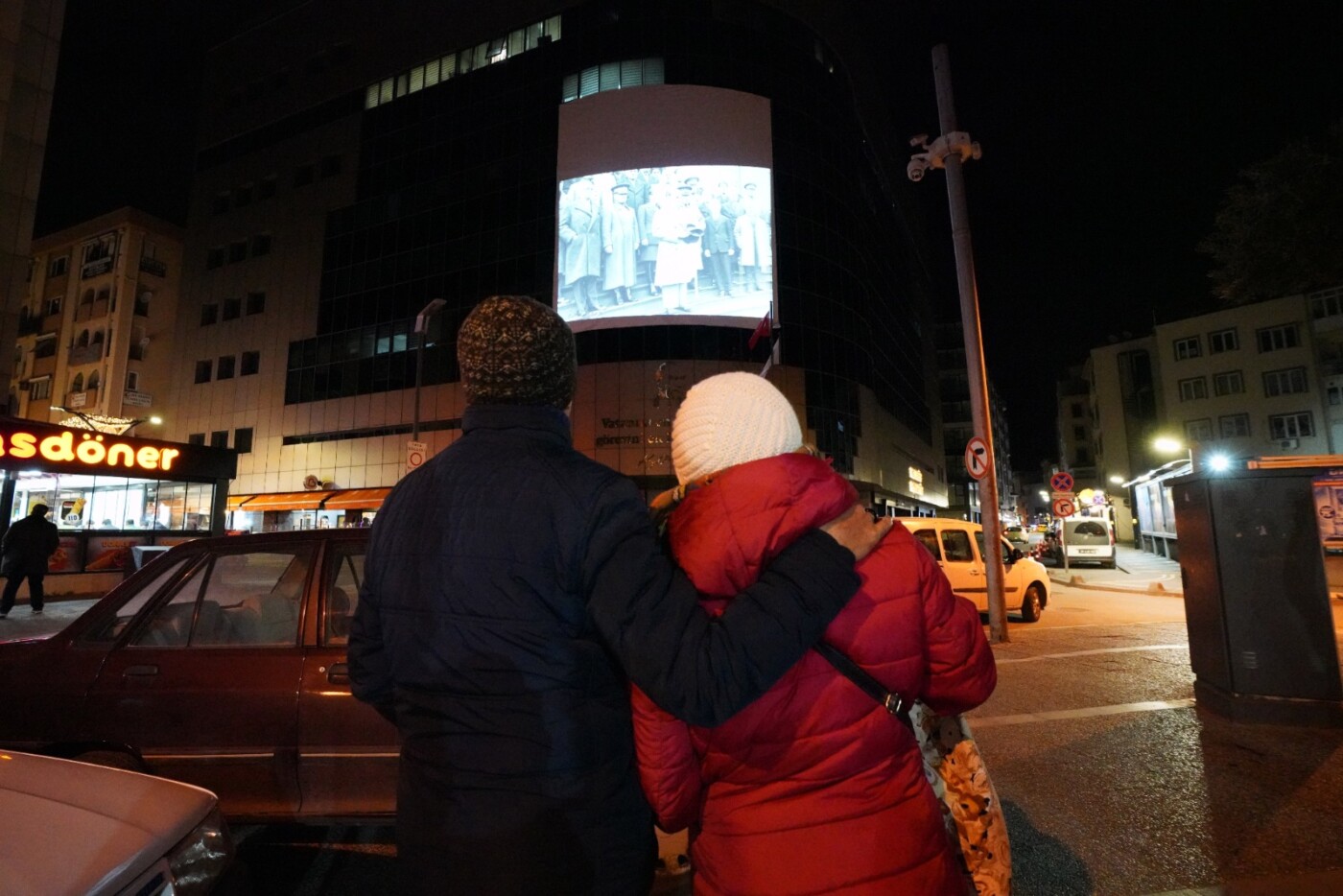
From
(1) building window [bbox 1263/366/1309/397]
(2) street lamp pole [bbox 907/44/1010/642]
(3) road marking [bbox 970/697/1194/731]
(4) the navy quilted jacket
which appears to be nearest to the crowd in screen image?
(2) street lamp pole [bbox 907/44/1010/642]

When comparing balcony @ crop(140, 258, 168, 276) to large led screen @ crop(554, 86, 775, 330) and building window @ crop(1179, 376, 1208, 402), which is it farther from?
building window @ crop(1179, 376, 1208, 402)

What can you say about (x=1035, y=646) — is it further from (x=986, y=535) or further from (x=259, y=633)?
(x=259, y=633)

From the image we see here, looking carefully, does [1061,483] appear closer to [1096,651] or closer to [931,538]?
[931,538]

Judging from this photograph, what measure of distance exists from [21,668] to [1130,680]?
27.6 ft

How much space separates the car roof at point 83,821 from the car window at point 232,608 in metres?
1.15

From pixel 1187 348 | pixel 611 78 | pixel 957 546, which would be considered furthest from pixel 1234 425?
pixel 611 78

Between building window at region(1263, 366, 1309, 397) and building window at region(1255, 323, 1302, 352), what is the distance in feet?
4.35

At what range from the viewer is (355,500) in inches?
1224

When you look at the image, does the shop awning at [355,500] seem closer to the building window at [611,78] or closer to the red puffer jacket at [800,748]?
the building window at [611,78]

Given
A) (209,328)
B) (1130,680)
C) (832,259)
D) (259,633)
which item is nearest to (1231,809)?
(1130,680)

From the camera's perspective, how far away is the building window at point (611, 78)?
96.3 feet

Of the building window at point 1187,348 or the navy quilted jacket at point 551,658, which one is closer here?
the navy quilted jacket at point 551,658

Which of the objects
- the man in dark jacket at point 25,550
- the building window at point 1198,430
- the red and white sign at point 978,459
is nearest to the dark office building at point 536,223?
the red and white sign at point 978,459

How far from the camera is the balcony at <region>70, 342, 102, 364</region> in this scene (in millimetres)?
40094
